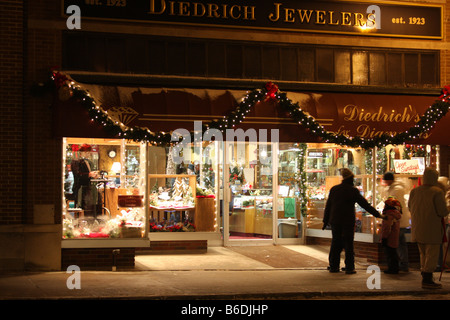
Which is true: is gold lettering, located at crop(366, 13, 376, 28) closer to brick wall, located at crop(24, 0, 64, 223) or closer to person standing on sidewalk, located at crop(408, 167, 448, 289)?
person standing on sidewalk, located at crop(408, 167, 448, 289)

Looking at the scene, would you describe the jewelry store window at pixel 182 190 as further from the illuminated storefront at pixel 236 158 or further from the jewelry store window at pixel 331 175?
the jewelry store window at pixel 331 175

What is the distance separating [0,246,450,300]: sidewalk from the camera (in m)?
9.30

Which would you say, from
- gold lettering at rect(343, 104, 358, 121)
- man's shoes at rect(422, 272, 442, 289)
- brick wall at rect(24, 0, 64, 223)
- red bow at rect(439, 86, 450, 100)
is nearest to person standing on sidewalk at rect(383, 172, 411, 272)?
gold lettering at rect(343, 104, 358, 121)

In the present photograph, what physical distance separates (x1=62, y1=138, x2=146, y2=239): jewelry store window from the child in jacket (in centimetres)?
467

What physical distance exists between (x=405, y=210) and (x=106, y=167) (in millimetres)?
6076

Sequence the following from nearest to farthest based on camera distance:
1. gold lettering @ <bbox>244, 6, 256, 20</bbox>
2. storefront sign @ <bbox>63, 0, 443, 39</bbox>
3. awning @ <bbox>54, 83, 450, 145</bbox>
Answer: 1. awning @ <bbox>54, 83, 450, 145</bbox>
2. storefront sign @ <bbox>63, 0, 443, 39</bbox>
3. gold lettering @ <bbox>244, 6, 256, 20</bbox>

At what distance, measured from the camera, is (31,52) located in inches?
452

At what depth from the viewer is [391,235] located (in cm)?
1173

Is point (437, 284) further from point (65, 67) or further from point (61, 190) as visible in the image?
point (65, 67)

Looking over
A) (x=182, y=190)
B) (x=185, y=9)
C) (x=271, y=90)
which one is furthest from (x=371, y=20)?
(x=182, y=190)

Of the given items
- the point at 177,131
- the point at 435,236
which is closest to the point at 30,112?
the point at 177,131

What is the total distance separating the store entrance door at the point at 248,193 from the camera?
1460cm

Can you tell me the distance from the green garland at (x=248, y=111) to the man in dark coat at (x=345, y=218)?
45.4 inches

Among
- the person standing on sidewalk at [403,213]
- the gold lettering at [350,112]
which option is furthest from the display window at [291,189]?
the person standing on sidewalk at [403,213]
